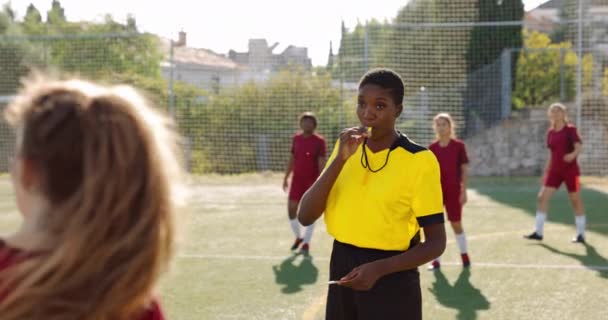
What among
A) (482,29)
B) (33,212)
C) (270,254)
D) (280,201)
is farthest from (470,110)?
(33,212)

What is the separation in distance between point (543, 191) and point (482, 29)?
39.5 ft

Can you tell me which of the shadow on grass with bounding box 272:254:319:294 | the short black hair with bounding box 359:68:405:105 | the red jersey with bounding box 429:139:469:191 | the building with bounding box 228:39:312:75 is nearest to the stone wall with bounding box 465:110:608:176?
the building with bounding box 228:39:312:75

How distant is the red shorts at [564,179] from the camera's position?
10.1 metres

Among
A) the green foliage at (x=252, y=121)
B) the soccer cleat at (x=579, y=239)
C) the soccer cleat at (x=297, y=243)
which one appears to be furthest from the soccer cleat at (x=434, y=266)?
the green foliage at (x=252, y=121)

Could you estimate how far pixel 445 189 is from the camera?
8.44 m

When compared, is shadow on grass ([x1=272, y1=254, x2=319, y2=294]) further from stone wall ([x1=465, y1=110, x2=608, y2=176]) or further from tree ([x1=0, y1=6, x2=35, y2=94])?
tree ([x1=0, y1=6, x2=35, y2=94])

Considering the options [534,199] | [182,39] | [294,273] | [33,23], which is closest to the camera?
[294,273]

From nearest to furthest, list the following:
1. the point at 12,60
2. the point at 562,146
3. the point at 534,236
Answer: the point at 562,146 < the point at 534,236 < the point at 12,60

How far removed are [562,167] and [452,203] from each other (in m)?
2.59

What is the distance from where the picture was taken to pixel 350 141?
342 centimetres

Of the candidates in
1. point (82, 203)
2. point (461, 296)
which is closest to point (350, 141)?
point (82, 203)

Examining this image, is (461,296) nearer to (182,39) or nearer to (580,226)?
(580,226)

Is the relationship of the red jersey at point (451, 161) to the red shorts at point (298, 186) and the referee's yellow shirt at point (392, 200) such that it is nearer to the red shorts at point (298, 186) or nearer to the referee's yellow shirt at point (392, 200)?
the red shorts at point (298, 186)

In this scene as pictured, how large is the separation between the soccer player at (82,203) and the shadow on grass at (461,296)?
5.17 meters
